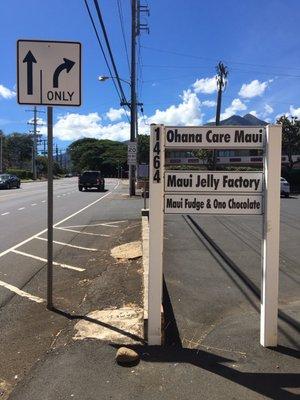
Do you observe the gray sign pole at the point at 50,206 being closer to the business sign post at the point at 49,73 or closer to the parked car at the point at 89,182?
the business sign post at the point at 49,73

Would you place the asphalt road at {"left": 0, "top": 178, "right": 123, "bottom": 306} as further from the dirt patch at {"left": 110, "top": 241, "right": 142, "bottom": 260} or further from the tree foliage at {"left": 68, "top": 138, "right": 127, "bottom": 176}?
the tree foliage at {"left": 68, "top": 138, "right": 127, "bottom": 176}

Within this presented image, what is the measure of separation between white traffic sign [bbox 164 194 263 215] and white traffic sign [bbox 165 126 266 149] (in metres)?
0.49

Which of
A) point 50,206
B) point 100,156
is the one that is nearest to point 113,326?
point 50,206

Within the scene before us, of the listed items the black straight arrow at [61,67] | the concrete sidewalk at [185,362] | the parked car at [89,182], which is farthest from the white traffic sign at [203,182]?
the parked car at [89,182]

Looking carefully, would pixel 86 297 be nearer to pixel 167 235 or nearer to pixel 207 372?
pixel 207 372

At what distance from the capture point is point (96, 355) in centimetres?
473

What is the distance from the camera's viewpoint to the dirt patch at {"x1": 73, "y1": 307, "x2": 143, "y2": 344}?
204 inches

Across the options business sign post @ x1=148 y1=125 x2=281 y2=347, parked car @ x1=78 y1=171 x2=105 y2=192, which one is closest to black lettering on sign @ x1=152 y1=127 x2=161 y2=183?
business sign post @ x1=148 y1=125 x2=281 y2=347

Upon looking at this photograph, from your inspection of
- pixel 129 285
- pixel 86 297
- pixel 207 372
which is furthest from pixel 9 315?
pixel 207 372

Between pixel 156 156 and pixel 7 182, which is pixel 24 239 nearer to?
pixel 156 156

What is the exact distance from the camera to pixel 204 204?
5176 mm

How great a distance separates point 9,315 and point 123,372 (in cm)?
249

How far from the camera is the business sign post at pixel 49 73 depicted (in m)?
6.05

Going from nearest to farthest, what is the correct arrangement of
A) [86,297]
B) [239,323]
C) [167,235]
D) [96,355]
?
[96,355], [239,323], [86,297], [167,235]
